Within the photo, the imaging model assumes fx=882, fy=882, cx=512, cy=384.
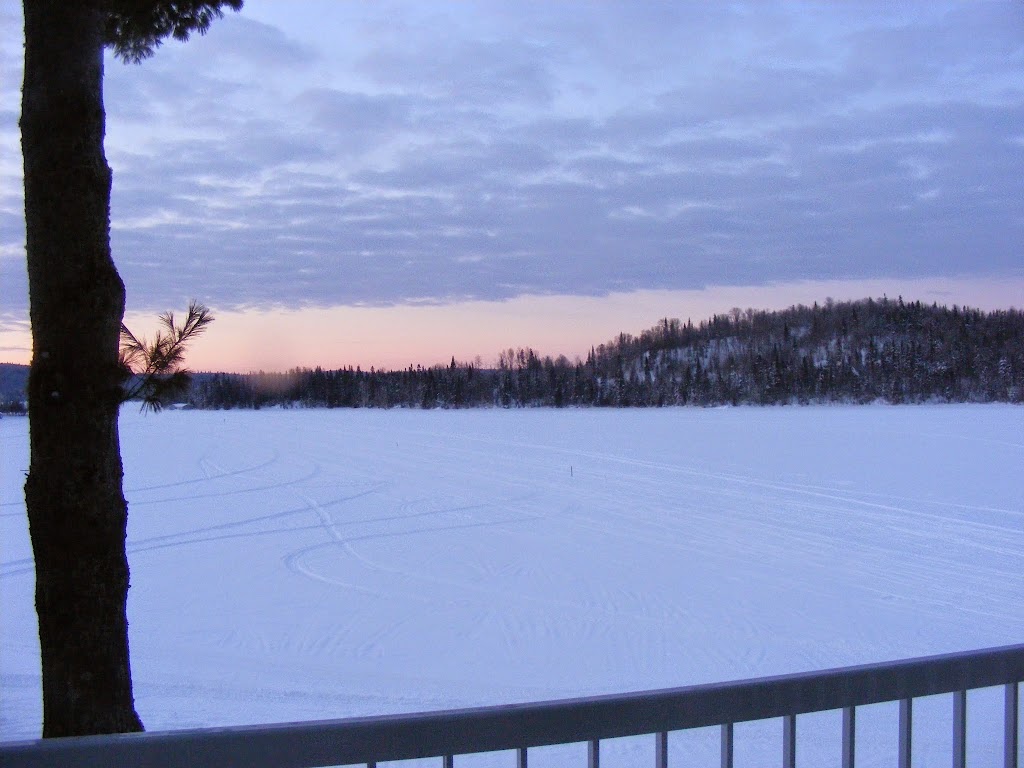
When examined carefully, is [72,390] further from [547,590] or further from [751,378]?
[751,378]

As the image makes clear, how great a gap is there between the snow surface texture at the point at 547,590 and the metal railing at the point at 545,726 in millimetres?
2293

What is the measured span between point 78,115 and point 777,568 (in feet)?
31.2

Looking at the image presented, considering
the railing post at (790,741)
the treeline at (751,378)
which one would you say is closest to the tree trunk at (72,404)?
the railing post at (790,741)

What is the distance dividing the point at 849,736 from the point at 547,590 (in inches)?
300

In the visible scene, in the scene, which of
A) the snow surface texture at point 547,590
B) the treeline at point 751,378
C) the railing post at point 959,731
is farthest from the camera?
the treeline at point 751,378

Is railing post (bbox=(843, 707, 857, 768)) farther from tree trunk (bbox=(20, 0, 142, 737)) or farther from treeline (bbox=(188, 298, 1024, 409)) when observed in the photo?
treeline (bbox=(188, 298, 1024, 409))

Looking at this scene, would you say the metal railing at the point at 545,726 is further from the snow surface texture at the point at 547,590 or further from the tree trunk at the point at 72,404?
the snow surface texture at the point at 547,590

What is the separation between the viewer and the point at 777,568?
10.7m

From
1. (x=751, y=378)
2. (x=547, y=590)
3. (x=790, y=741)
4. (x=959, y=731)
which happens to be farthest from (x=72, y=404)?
(x=751, y=378)

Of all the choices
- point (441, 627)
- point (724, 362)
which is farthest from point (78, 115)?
point (724, 362)

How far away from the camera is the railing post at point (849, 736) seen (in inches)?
87.7

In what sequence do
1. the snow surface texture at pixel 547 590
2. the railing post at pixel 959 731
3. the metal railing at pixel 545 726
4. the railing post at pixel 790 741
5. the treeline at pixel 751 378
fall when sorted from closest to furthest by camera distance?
the metal railing at pixel 545 726 < the railing post at pixel 790 741 < the railing post at pixel 959 731 < the snow surface texture at pixel 547 590 < the treeline at pixel 751 378

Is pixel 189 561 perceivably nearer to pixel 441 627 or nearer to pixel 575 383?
pixel 441 627

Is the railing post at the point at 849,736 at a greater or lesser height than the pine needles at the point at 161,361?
lesser
